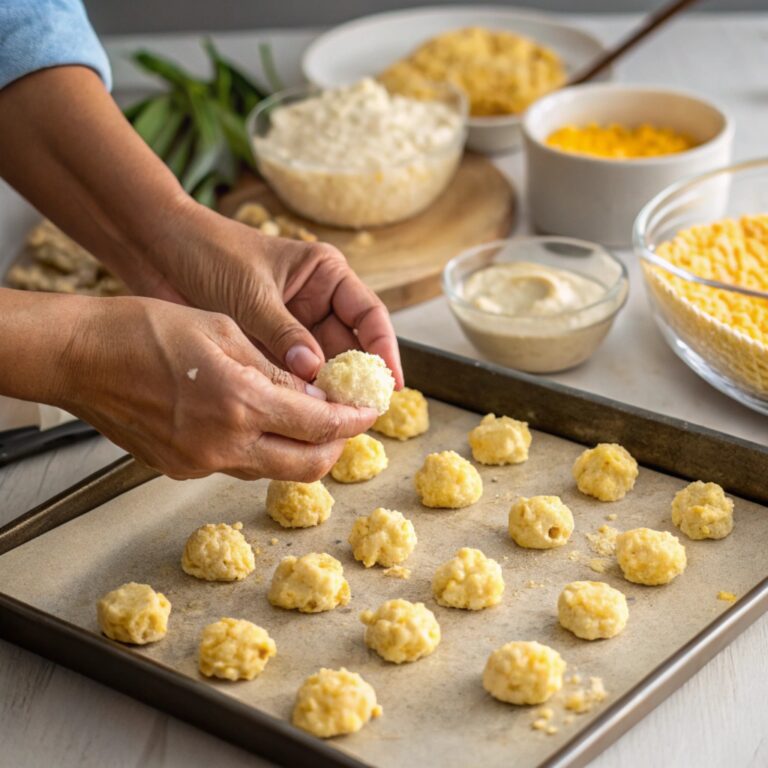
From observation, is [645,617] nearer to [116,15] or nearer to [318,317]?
[318,317]

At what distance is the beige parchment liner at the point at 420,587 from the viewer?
4.88ft

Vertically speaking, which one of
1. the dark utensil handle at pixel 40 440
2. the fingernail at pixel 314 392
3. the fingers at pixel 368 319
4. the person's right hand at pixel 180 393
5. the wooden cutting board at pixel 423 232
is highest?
the person's right hand at pixel 180 393

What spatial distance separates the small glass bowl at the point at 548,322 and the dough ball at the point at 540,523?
0.50 metres

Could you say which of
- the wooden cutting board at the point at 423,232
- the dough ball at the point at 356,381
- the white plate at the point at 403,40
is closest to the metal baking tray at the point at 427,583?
the dough ball at the point at 356,381

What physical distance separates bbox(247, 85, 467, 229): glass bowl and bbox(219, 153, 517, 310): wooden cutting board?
0.04m

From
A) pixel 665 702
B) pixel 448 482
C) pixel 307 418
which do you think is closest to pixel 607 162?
pixel 448 482

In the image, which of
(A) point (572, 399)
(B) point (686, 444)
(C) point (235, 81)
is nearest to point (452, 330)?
(A) point (572, 399)

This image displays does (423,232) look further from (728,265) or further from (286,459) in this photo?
(286,459)

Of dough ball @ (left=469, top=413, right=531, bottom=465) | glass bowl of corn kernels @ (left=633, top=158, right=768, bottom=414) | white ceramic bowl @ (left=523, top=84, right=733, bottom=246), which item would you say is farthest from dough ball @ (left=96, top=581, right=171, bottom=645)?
white ceramic bowl @ (left=523, top=84, right=733, bottom=246)

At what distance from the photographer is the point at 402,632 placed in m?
1.57

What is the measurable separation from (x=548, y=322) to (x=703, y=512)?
1.84 feet

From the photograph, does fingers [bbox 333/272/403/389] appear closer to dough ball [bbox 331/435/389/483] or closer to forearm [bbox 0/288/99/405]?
dough ball [bbox 331/435/389/483]

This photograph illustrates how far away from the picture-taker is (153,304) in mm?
1576

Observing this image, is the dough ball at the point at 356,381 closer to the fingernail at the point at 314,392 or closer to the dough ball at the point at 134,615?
the fingernail at the point at 314,392
